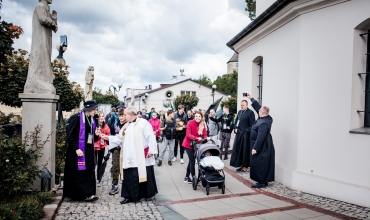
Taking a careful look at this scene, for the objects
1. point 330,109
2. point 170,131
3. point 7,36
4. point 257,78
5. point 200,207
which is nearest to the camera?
point 7,36

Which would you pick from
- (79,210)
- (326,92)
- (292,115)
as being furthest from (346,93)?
(79,210)

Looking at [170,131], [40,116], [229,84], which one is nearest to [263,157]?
[170,131]

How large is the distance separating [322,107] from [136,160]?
167 inches

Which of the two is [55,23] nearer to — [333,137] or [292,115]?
[292,115]

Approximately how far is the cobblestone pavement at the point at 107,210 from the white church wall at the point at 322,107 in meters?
3.64

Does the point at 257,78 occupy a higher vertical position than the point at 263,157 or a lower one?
higher

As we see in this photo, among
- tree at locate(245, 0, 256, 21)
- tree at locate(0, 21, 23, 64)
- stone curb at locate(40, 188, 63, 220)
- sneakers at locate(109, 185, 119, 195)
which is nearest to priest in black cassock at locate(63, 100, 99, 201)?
stone curb at locate(40, 188, 63, 220)

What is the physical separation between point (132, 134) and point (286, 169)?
13.1ft

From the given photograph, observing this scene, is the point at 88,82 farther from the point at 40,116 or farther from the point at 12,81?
the point at 40,116

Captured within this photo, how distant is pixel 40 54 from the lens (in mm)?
6340

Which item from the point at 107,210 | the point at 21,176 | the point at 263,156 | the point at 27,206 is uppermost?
the point at 263,156

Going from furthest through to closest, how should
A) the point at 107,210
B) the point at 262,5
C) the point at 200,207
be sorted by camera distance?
the point at 262,5
the point at 200,207
the point at 107,210

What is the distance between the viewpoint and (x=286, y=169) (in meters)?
7.68

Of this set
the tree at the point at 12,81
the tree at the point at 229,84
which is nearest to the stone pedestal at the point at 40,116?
the tree at the point at 12,81
